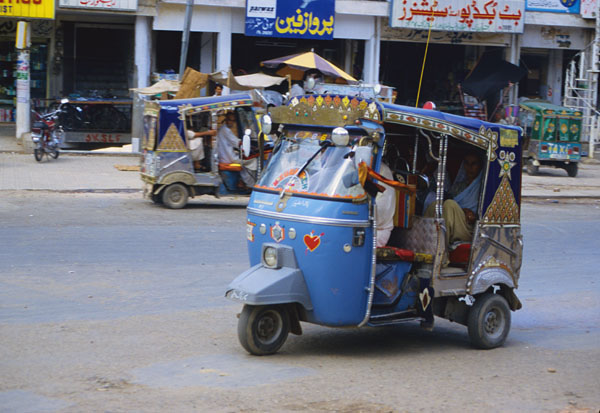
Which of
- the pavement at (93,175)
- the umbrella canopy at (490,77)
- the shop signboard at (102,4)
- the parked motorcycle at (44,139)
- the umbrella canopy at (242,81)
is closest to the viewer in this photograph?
the umbrella canopy at (242,81)

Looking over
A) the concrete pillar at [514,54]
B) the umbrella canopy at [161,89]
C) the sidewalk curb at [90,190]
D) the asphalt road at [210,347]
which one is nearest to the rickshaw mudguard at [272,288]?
the asphalt road at [210,347]

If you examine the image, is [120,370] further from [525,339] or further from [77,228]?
[77,228]

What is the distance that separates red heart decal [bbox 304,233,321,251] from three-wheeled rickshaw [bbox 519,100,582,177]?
1857 centimetres

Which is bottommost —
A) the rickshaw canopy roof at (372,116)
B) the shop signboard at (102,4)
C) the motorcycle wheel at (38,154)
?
the motorcycle wheel at (38,154)

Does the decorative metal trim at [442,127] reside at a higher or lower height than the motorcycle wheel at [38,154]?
higher

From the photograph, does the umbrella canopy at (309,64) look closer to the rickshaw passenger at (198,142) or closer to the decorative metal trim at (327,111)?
the rickshaw passenger at (198,142)

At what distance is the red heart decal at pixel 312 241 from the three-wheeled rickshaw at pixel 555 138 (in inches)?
731

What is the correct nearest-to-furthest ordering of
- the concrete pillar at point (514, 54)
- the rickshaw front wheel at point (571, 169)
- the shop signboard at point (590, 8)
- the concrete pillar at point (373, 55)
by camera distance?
1. the rickshaw front wheel at point (571, 169)
2. the concrete pillar at point (373, 55)
3. the concrete pillar at point (514, 54)
4. the shop signboard at point (590, 8)

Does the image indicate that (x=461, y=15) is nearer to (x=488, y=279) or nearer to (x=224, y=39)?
(x=224, y=39)

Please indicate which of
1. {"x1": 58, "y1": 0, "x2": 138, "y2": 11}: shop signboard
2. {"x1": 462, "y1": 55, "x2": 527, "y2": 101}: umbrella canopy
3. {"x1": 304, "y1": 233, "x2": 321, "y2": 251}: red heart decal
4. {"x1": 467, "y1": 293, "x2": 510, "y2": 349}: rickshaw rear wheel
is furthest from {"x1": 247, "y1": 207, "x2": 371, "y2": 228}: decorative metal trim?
{"x1": 462, "y1": 55, "x2": 527, "y2": 101}: umbrella canopy

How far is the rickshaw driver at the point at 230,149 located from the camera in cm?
1556

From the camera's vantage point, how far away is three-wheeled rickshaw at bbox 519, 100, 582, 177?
24.0 m

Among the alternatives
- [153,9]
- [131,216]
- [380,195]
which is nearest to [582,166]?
[153,9]

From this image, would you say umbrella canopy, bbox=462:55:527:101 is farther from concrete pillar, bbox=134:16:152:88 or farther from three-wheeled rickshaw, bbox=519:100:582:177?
concrete pillar, bbox=134:16:152:88
